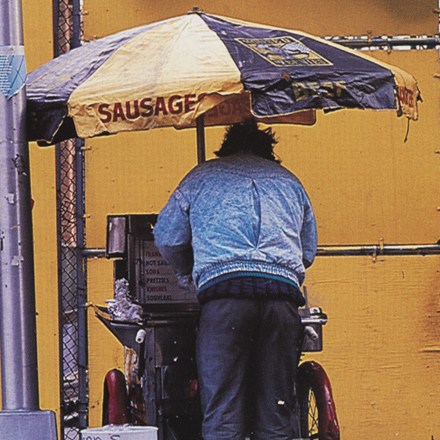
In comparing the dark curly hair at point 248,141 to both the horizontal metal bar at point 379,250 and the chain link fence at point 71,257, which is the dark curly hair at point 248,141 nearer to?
the horizontal metal bar at point 379,250

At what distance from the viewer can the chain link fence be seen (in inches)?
230

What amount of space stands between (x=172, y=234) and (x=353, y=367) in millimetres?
2456

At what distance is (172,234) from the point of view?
3883 mm

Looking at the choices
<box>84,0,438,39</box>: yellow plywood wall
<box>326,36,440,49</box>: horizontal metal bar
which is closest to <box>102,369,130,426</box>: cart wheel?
<box>84,0,438,39</box>: yellow plywood wall

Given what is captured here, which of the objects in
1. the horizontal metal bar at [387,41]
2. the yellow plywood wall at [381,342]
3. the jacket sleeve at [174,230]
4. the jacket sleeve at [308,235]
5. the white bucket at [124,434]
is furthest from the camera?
the horizontal metal bar at [387,41]

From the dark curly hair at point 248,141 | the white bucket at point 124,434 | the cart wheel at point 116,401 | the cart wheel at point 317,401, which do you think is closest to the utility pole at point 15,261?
the white bucket at point 124,434

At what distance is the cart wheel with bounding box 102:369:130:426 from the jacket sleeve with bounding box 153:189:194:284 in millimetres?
749

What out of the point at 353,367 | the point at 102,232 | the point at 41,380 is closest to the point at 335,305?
the point at 353,367

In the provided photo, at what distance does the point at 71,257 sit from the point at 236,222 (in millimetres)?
2471

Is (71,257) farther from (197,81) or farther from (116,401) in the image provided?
(197,81)

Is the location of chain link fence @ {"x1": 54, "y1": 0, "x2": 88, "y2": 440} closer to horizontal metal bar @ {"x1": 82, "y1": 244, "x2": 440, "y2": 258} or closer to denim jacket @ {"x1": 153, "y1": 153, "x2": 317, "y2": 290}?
horizontal metal bar @ {"x1": 82, "y1": 244, "x2": 440, "y2": 258}

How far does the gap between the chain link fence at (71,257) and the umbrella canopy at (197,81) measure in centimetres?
178

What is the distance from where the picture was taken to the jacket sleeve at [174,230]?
387cm

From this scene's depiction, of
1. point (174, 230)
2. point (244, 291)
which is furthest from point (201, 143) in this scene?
point (244, 291)
